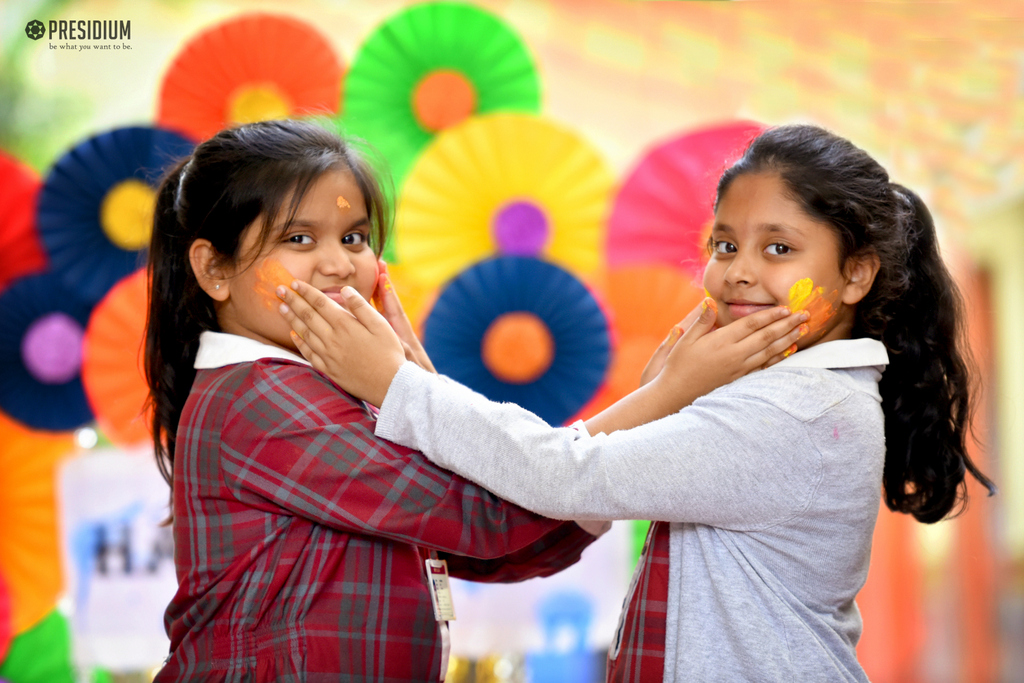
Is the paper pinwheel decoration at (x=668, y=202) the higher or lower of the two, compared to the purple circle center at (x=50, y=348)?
higher

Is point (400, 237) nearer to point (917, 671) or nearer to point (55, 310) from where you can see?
point (55, 310)

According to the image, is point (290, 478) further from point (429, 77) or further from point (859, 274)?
point (429, 77)

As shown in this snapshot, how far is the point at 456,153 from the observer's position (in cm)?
187

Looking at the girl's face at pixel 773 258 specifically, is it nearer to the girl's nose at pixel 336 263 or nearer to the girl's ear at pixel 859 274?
the girl's ear at pixel 859 274

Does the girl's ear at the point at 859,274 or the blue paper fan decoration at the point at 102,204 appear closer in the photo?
the girl's ear at the point at 859,274

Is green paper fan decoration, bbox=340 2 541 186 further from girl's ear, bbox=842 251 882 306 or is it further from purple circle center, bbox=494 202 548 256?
girl's ear, bbox=842 251 882 306

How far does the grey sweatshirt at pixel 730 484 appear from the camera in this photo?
970mm

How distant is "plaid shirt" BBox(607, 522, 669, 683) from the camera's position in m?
1.05

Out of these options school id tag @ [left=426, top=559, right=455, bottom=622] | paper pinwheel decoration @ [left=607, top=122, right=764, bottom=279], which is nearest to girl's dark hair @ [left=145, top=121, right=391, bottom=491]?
school id tag @ [left=426, top=559, right=455, bottom=622]

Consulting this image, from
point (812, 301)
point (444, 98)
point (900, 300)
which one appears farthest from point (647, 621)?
point (444, 98)

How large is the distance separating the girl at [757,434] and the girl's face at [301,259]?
41 millimetres

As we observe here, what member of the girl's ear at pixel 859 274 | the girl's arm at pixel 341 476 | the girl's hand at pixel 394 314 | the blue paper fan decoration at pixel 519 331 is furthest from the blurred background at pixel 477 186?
the girl's arm at pixel 341 476

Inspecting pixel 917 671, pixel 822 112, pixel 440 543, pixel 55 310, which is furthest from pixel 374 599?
pixel 917 671

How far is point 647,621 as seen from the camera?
3.50 feet
